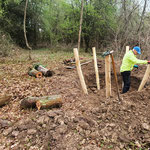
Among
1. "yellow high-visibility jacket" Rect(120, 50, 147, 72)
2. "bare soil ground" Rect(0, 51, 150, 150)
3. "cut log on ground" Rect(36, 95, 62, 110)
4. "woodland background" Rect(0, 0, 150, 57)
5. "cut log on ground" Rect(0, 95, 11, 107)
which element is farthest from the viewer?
"woodland background" Rect(0, 0, 150, 57)

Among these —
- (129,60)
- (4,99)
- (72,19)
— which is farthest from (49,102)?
(72,19)

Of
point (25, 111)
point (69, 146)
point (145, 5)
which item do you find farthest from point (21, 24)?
point (69, 146)

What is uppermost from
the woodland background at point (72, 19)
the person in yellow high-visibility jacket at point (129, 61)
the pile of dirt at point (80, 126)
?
the woodland background at point (72, 19)

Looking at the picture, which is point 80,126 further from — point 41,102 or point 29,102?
point 29,102

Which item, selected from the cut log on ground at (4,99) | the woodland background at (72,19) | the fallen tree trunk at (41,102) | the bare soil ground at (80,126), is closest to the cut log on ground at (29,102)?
the fallen tree trunk at (41,102)

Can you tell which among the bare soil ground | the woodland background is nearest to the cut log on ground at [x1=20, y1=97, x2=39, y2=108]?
the bare soil ground

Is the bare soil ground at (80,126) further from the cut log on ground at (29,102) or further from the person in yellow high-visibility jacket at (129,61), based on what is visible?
the person in yellow high-visibility jacket at (129,61)

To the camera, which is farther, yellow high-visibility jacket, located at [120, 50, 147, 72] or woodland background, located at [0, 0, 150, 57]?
woodland background, located at [0, 0, 150, 57]

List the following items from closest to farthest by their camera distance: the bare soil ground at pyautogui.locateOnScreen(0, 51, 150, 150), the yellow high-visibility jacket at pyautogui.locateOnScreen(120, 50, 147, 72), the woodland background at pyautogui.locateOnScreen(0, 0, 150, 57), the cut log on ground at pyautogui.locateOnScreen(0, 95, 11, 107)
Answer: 1. the bare soil ground at pyautogui.locateOnScreen(0, 51, 150, 150)
2. the cut log on ground at pyautogui.locateOnScreen(0, 95, 11, 107)
3. the yellow high-visibility jacket at pyautogui.locateOnScreen(120, 50, 147, 72)
4. the woodland background at pyautogui.locateOnScreen(0, 0, 150, 57)

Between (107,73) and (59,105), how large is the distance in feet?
5.21

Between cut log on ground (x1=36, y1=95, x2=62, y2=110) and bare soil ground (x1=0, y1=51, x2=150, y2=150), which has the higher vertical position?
cut log on ground (x1=36, y1=95, x2=62, y2=110)

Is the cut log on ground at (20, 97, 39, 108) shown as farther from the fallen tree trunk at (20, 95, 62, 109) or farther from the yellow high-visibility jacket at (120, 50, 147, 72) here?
the yellow high-visibility jacket at (120, 50, 147, 72)

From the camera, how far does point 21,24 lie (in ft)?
52.7

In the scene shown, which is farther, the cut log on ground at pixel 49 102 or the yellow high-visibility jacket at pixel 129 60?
the yellow high-visibility jacket at pixel 129 60
